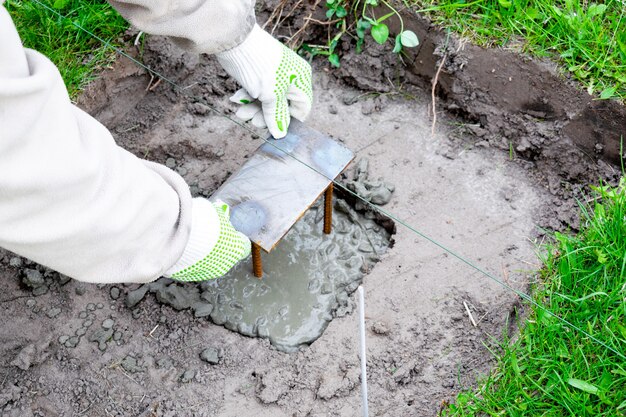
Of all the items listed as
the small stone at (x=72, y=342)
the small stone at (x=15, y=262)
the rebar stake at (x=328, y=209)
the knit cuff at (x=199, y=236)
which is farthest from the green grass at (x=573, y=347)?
the small stone at (x=15, y=262)

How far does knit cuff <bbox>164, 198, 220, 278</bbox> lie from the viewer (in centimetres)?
194

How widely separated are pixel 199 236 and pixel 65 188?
551 mm

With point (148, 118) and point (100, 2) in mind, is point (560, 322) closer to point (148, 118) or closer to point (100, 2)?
point (148, 118)

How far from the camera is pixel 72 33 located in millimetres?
2637

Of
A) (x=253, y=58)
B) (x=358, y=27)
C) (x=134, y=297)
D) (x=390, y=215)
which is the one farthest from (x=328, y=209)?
(x=358, y=27)

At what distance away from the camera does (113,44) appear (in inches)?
105

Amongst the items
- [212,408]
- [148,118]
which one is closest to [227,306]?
[212,408]

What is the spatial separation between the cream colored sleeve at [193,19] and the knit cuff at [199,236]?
490 millimetres

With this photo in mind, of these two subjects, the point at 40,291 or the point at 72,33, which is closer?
the point at 40,291

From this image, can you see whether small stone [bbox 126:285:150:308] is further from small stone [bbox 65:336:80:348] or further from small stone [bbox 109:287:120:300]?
small stone [bbox 65:336:80:348]

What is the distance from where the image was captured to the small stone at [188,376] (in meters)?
2.21

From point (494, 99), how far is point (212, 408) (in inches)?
61.3

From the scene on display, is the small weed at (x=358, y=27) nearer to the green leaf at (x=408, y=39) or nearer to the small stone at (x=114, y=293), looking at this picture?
the green leaf at (x=408, y=39)

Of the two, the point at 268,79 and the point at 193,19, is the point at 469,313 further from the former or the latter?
the point at 193,19
